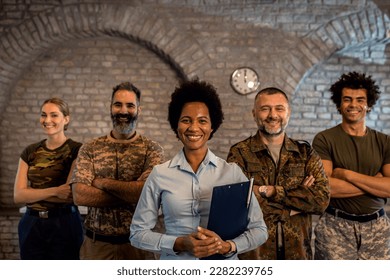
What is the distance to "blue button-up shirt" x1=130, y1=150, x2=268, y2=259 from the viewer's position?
175 cm

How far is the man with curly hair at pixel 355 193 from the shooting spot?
250 centimetres

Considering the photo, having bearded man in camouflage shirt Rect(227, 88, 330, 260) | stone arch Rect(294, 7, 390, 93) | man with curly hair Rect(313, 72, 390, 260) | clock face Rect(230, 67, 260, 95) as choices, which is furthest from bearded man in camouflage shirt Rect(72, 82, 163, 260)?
stone arch Rect(294, 7, 390, 93)

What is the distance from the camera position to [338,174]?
2.49m

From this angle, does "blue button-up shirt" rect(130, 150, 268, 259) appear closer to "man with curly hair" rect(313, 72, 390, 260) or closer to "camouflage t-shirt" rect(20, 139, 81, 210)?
"man with curly hair" rect(313, 72, 390, 260)

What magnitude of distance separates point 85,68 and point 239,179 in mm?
3771

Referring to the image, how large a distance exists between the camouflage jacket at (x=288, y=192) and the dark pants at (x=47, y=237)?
3.65 ft

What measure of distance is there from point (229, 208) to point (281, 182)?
63 cm

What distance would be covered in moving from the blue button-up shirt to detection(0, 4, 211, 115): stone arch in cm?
323

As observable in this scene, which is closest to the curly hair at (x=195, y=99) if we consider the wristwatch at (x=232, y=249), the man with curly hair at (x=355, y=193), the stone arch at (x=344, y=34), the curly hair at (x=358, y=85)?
the wristwatch at (x=232, y=249)

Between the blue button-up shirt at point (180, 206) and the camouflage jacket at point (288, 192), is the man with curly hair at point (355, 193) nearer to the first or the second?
the camouflage jacket at point (288, 192)

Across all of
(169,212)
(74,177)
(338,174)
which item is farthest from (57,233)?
(338,174)

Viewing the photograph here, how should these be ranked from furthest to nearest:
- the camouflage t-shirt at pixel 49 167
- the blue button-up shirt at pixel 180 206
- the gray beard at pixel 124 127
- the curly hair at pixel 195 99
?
the camouflage t-shirt at pixel 49 167 < the gray beard at pixel 124 127 < the curly hair at pixel 195 99 < the blue button-up shirt at pixel 180 206

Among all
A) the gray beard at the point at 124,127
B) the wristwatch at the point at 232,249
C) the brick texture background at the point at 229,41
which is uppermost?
the brick texture background at the point at 229,41
